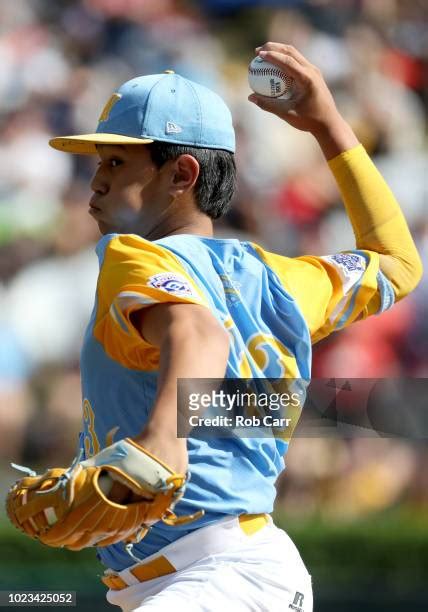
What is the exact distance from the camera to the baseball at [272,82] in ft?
10.8

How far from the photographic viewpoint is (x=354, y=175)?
3.23 meters

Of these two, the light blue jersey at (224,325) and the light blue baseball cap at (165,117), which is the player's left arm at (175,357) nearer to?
the light blue jersey at (224,325)

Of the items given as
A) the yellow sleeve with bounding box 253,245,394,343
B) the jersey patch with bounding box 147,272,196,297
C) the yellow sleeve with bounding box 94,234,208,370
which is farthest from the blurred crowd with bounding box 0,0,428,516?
the jersey patch with bounding box 147,272,196,297

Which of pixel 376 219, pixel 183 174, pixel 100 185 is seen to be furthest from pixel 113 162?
pixel 376 219

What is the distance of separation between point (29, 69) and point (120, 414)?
5.34 m

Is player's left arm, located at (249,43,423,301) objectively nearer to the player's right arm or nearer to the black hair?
the player's right arm

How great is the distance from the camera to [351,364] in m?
6.99

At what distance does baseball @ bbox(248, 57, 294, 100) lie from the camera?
3281mm

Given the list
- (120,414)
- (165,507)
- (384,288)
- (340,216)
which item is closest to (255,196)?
(340,216)

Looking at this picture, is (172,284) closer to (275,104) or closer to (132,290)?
(132,290)

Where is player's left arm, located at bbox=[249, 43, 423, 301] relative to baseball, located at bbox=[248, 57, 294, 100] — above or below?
below

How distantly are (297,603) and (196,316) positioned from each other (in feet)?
2.84

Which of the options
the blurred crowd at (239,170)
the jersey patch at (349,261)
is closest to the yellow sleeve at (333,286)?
the jersey patch at (349,261)

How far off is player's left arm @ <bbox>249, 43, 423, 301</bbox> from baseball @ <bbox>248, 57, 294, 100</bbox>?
42 millimetres
